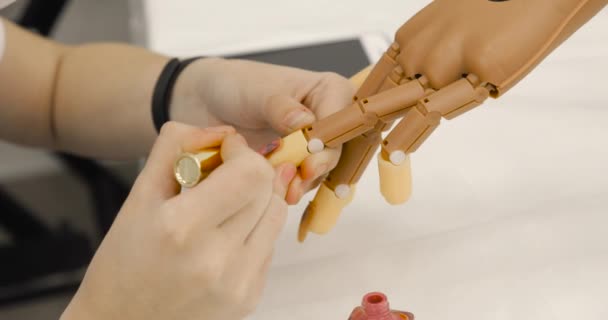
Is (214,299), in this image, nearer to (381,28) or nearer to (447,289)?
(447,289)

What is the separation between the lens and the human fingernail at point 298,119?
40 cm

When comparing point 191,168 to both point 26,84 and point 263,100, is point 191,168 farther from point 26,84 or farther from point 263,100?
point 26,84

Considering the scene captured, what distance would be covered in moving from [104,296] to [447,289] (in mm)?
209

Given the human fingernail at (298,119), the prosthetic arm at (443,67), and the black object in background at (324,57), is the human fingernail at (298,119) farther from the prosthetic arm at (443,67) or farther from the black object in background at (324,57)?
the black object in background at (324,57)

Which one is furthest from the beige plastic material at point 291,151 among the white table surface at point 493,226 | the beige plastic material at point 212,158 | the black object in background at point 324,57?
the black object in background at point 324,57

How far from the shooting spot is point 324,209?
447 mm

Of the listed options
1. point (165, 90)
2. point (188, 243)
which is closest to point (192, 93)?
point (165, 90)

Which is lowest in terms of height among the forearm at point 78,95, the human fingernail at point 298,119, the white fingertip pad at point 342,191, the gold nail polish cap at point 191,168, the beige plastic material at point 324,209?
the gold nail polish cap at point 191,168

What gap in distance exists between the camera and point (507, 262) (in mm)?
457

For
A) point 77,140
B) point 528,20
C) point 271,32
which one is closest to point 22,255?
point 77,140

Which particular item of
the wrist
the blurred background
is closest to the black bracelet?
the wrist

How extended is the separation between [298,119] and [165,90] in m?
0.17

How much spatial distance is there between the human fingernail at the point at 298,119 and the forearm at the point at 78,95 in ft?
0.60

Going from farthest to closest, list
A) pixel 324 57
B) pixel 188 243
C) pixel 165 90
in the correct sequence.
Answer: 1. pixel 324 57
2. pixel 165 90
3. pixel 188 243
